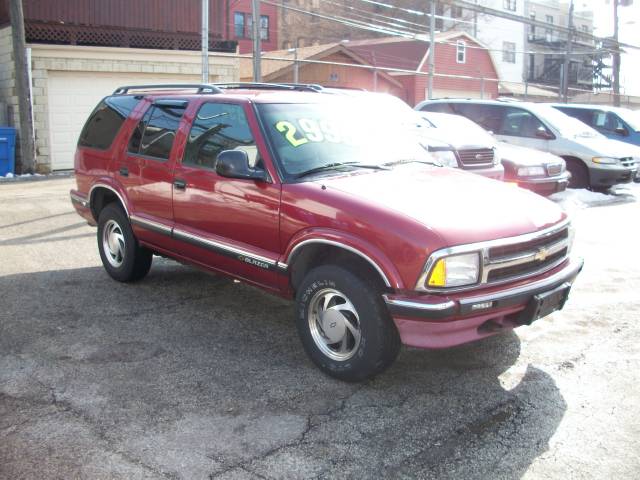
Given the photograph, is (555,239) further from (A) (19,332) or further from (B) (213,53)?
(B) (213,53)

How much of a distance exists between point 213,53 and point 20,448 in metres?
16.6

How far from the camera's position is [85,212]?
679 cm

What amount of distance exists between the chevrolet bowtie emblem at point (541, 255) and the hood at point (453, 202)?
0.46ft

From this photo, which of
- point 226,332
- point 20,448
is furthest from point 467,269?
point 20,448

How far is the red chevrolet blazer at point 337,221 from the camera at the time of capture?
3.80 meters

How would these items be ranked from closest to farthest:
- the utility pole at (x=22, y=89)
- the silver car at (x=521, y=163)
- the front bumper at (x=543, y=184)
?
the silver car at (x=521, y=163)
the front bumper at (x=543, y=184)
the utility pole at (x=22, y=89)

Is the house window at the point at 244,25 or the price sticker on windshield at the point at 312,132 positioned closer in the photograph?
the price sticker on windshield at the point at 312,132

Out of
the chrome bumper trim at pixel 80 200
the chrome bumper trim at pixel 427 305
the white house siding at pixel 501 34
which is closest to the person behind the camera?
the chrome bumper trim at pixel 427 305

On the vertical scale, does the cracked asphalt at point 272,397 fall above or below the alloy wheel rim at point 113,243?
below

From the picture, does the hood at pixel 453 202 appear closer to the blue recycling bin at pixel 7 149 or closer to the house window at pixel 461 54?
Answer: the blue recycling bin at pixel 7 149

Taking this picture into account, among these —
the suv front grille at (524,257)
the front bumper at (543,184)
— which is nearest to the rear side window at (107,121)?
the suv front grille at (524,257)

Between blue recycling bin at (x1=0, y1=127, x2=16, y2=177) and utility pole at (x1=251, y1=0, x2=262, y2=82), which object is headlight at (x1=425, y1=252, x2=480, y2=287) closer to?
utility pole at (x1=251, y1=0, x2=262, y2=82)

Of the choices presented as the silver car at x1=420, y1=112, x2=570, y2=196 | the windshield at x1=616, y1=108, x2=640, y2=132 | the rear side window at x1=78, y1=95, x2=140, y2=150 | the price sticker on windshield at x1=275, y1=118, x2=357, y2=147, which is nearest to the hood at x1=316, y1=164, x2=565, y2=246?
the price sticker on windshield at x1=275, y1=118, x2=357, y2=147

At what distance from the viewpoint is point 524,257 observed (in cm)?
402
